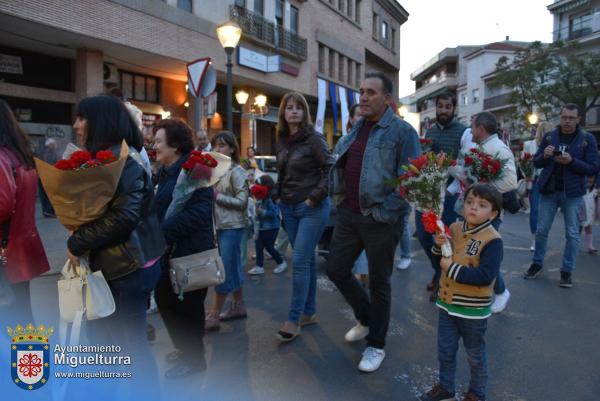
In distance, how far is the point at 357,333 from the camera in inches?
151

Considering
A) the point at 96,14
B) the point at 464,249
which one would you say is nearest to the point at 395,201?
the point at 464,249

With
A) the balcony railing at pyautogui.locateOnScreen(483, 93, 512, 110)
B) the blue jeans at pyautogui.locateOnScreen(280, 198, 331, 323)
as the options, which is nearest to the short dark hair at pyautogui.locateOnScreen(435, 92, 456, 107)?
the blue jeans at pyautogui.locateOnScreen(280, 198, 331, 323)

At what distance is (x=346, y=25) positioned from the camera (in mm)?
29469

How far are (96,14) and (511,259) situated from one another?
1266cm

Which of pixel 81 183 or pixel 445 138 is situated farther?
pixel 445 138

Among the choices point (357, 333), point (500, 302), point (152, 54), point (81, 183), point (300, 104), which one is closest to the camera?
point (81, 183)

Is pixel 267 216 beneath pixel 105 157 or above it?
beneath

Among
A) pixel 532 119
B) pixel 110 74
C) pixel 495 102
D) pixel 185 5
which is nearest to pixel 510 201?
pixel 185 5

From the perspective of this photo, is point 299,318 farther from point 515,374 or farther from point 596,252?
point 596,252

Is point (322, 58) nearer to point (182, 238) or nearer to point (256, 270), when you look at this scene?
point (256, 270)

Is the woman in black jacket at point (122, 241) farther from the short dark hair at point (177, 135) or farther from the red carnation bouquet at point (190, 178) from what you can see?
the short dark hair at point (177, 135)

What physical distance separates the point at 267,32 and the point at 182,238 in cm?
1932

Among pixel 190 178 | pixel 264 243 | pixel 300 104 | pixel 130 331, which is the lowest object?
pixel 264 243

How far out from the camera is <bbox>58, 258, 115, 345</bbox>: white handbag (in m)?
2.24
